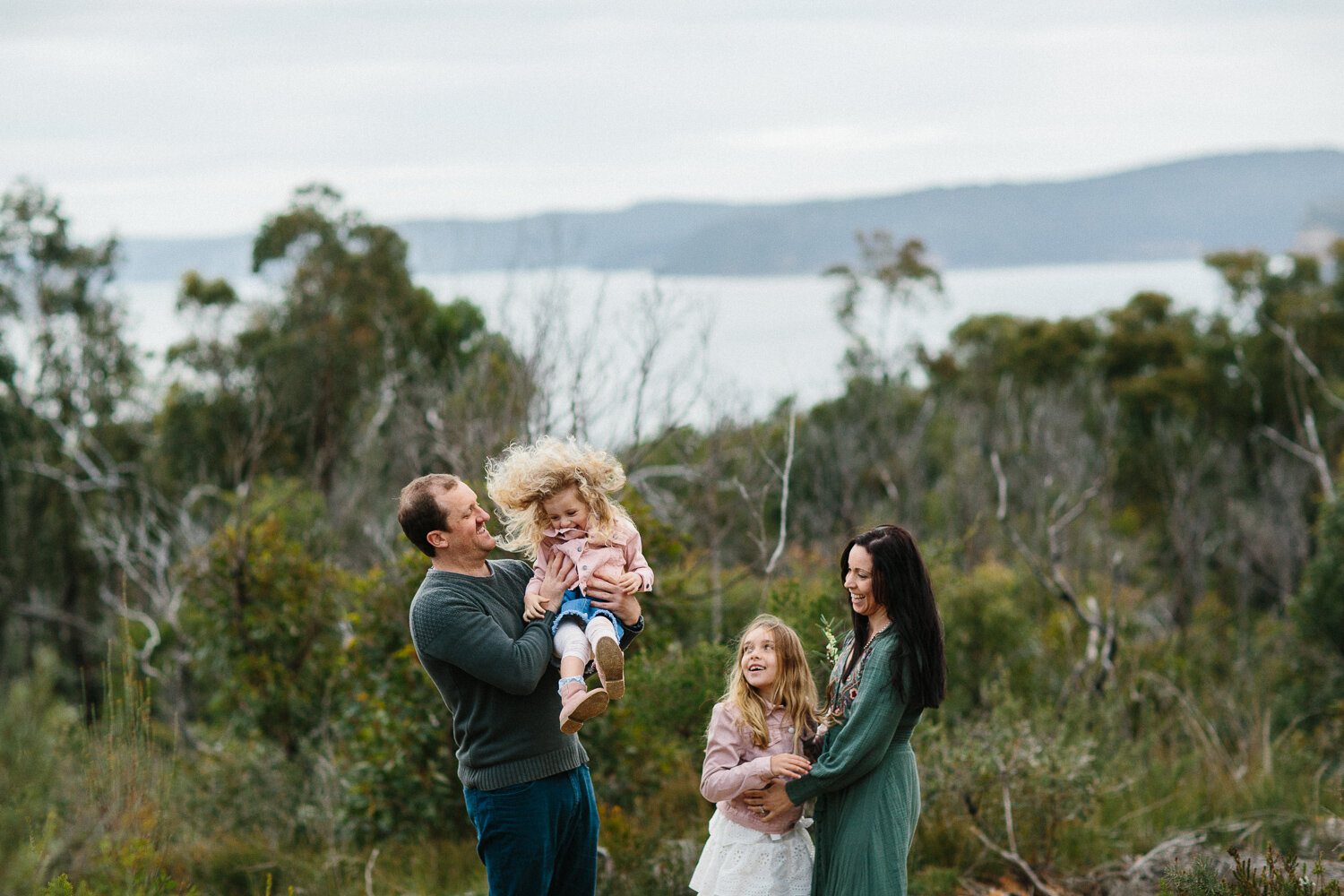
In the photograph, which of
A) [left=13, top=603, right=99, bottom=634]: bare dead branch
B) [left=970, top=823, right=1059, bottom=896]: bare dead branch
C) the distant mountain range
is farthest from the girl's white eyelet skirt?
the distant mountain range

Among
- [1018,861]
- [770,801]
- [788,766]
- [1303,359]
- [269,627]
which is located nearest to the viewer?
[788,766]

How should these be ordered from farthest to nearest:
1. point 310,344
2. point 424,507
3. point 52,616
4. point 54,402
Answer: point 54,402 → point 310,344 → point 52,616 → point 424,507

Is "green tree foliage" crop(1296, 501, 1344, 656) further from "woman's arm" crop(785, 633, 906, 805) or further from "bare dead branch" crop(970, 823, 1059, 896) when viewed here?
"woman's arm" crop(785, 633, 906, 805)

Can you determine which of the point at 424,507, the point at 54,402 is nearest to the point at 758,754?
the point at 424,507

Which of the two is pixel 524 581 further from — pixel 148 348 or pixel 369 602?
pixel 148 348

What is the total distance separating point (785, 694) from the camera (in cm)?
337

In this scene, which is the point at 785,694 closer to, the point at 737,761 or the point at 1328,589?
the point at 737,761

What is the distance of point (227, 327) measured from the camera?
21.8 m

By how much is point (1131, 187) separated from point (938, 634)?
130945 mm

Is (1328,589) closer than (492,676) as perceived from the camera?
No

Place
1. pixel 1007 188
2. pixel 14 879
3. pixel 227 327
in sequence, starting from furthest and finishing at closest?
1. pixel 1007 188
2. pixel 227 327
3. pixel 14 879

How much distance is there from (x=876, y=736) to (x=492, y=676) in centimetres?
105

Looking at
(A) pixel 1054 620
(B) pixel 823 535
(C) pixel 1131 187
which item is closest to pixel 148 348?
(B) pixel 823 535

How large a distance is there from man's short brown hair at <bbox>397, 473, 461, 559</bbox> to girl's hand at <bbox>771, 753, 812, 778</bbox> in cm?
111
